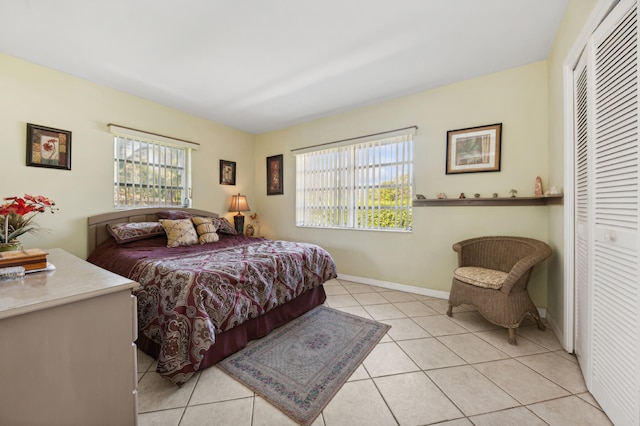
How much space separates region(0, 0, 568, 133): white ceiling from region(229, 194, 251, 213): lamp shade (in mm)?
1676

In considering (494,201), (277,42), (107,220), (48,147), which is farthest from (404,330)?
(48,147)

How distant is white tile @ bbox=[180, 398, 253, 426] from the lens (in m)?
1.26

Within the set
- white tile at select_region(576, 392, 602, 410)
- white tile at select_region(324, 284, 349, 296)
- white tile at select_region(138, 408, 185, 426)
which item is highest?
white tile at select_region(324, 284, 349, 296)

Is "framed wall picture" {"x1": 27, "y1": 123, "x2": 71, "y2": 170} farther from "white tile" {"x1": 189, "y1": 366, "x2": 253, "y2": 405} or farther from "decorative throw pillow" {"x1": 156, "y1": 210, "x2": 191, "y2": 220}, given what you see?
"white tile" {"x1": 189, "y1": 366, "x2": 253, "y2": 405}

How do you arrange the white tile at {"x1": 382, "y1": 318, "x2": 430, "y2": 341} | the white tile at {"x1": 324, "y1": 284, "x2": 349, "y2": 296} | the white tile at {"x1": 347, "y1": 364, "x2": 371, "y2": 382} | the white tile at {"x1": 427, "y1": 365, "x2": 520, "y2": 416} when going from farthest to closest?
the white tile at {"x1": 324, "y1": 284, "x2": 349, "y2": 296} → the white tile at {"x1": 382, "y1": 318, "x2": 430, "y2": 341} → the white tile at {"x1": 347, "y1": 364, "x2": 371, "y2": 382} → the white tile at {"x1": 427, "y1": 365, "x2": 520, "y2": 416}

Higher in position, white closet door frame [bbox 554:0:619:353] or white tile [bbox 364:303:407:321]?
white closet door frame [bbox 554:0:619:353]

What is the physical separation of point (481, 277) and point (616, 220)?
108 cm

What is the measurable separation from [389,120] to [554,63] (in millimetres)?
1593

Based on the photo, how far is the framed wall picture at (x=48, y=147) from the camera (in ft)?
8.05

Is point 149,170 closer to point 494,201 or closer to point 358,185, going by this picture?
point 358,185

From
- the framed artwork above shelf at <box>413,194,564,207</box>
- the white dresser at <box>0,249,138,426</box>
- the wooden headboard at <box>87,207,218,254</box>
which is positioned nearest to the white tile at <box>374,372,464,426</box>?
the white dresser at <box>0,249,138,426</box>

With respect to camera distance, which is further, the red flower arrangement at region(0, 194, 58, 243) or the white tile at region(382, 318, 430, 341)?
the white tile at region(382, 318, 430, 341)

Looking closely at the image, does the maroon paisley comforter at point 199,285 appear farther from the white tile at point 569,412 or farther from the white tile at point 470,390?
the white tile at point 569,412

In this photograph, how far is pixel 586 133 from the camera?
155 centimetres
